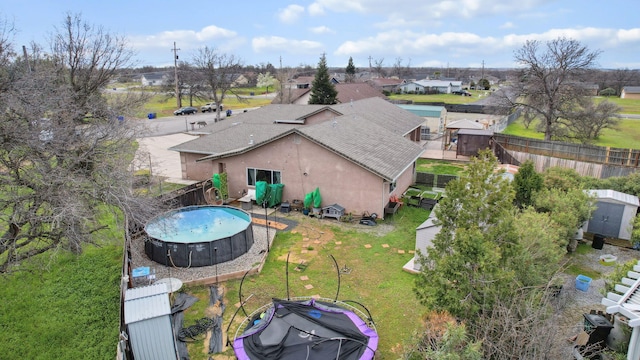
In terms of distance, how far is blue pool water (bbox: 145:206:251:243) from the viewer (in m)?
15.8

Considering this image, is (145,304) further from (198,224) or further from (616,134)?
(616,134)

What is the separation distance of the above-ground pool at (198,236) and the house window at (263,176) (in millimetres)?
2982

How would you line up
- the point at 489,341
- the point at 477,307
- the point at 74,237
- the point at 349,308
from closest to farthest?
the point at 489,341
the point at 477,307
the point at 74,237
the point at 349,308

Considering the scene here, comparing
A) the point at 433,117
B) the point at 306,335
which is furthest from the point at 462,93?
the point at 306,335

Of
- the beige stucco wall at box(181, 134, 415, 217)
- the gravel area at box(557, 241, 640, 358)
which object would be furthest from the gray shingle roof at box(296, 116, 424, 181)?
the gravel area at box(557, 241, 640, 358)

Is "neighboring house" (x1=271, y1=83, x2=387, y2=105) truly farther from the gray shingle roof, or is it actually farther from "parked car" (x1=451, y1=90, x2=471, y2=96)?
"parked car" (x1=451, y1=90, x2=471, y2=96)

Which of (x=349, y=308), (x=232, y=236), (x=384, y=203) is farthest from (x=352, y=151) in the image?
(x=349, y=308)

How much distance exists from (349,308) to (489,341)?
5118 mm

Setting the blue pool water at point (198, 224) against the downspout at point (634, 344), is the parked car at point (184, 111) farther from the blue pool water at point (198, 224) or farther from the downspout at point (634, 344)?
the downspout at point (634, 344)

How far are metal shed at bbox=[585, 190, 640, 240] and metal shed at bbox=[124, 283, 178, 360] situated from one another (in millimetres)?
17434

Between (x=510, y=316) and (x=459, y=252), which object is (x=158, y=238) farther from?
(x=510, y=316)

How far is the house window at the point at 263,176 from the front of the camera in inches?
826

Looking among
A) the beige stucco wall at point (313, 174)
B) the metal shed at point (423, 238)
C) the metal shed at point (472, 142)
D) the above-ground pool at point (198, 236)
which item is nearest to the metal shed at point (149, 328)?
the above-ground pool at point (198, 236)

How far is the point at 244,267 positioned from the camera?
1442 cm
